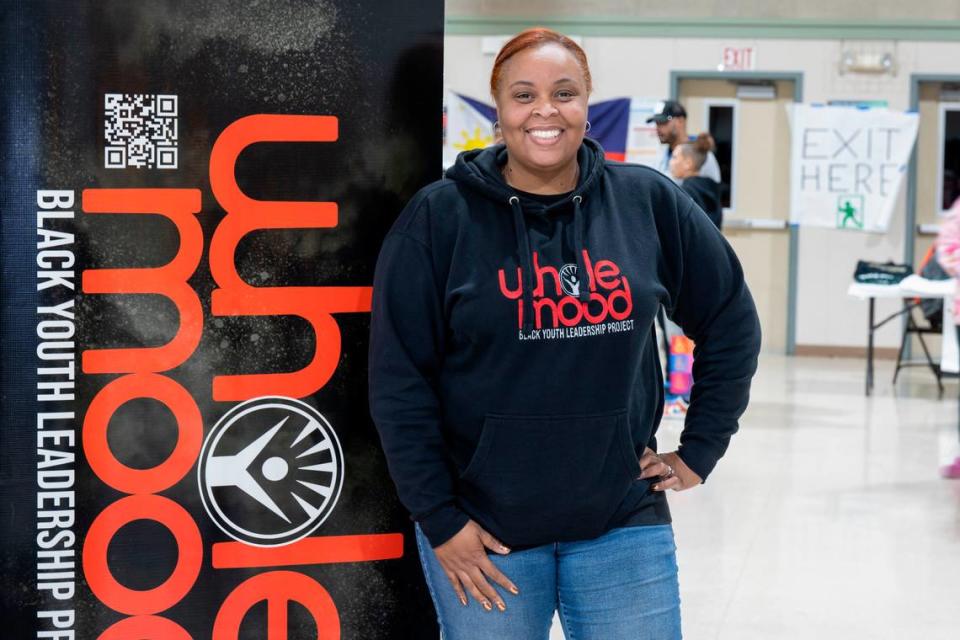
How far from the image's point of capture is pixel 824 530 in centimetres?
487

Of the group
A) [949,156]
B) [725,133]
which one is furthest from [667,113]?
[949,156]

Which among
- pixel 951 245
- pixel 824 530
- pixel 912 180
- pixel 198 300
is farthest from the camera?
pixel 912 180

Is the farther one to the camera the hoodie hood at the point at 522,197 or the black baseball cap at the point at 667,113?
the black baseball cap at the point at 667,113

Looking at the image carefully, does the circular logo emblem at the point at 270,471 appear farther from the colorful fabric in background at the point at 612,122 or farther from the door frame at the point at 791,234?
the door frame at the point at 791,234

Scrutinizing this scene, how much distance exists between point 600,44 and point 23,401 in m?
9.08

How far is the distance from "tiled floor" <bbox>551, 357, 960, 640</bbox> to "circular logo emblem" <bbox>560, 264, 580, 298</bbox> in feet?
6.99

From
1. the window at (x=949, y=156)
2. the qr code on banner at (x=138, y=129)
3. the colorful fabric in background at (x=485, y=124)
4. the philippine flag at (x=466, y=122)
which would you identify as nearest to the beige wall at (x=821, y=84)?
the colorful fabric in background at (x=485, y=124)

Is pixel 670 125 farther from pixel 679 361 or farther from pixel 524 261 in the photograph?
pixel 524 261

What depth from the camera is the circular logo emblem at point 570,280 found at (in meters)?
1.79

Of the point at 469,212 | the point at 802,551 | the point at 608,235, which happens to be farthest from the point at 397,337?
the point at 802,551

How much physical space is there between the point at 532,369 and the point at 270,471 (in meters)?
0.59

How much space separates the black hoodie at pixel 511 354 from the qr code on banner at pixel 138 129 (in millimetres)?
455

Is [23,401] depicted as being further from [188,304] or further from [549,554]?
[549,554]

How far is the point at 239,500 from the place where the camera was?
84.0 inches
